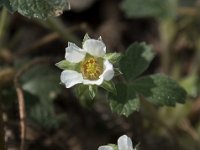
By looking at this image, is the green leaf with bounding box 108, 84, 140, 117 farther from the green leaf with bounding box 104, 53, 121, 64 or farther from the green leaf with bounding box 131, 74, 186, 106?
the green leaf with bounding box 104, 53, 121, 64

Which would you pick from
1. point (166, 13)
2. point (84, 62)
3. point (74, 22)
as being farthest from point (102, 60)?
point (74, 22)

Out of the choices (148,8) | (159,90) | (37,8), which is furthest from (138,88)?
(148,8)

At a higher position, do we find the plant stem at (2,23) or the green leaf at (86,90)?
the plant stem at (2,23)

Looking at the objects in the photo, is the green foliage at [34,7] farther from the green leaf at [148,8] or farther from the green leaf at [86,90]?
the green leaf at [148,8]

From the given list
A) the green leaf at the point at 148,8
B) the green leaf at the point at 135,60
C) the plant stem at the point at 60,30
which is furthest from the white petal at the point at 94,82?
the green leaf at the point at 148,8

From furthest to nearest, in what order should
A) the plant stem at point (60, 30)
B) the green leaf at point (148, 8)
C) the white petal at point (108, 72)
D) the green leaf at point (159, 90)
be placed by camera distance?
the green leaf at point (148, 8), the plant stem at point (60, 30), the green leaf at point (159, 90), the white petal at point (108, 72)

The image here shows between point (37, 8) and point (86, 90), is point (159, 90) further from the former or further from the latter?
point (37, 8)

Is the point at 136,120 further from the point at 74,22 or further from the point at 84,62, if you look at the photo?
the point at 74,22
